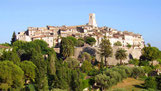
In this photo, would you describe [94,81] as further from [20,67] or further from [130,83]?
[20,67]

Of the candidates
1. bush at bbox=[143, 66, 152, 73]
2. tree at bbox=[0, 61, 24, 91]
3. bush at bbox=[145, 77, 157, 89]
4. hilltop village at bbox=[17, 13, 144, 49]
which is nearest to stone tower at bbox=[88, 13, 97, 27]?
hilltop village at bbox=[17, 13, 144, 49]

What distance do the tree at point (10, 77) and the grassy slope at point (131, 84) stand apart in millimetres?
14160

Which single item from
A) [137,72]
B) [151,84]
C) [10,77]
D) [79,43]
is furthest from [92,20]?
[10,77]

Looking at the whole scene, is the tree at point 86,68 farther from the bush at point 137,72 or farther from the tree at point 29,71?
the tree at point 29,71

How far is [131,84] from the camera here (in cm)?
Answer: 4181

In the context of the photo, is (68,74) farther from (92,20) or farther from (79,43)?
(92,20)

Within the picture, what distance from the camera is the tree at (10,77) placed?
32.5 metres

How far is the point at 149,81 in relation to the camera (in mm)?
39750

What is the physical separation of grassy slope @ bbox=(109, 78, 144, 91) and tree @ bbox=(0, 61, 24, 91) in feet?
46.5

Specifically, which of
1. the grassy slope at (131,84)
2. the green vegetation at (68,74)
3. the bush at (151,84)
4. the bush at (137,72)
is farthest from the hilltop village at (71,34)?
the bush at (151,84)

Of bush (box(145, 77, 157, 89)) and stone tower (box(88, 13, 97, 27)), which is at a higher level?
stone tower (box(88, 13, 97, 27))

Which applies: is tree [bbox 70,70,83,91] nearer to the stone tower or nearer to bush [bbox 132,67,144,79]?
bush [bbox 132,67,144,79]

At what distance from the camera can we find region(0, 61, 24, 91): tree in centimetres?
3247

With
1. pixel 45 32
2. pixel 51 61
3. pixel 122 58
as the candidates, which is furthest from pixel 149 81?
pixel 45 32
